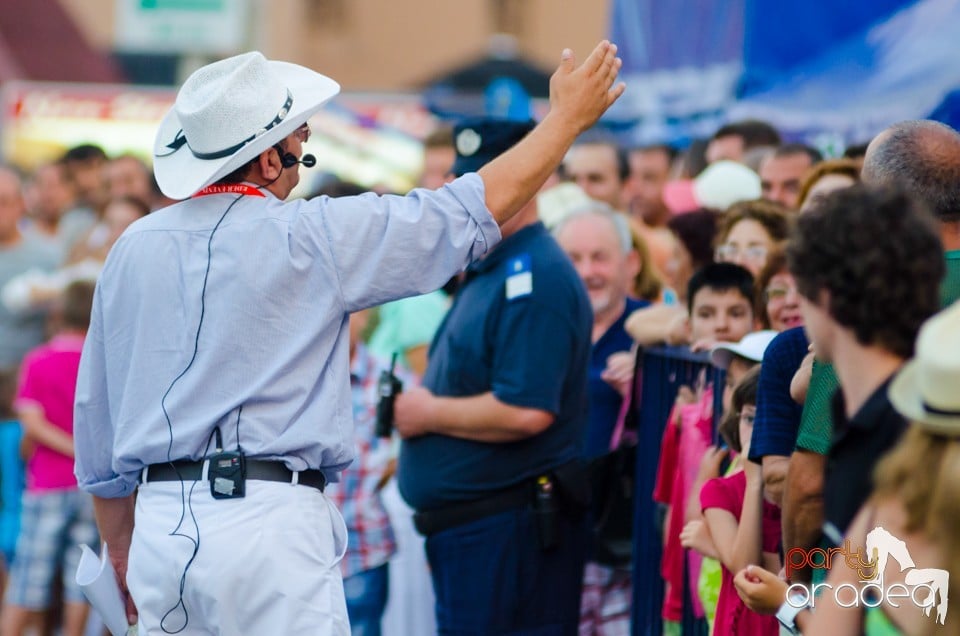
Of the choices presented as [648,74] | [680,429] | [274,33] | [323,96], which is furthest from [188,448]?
[274,33]

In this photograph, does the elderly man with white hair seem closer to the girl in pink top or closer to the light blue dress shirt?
the girl in pink top

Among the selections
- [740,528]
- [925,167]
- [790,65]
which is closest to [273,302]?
[740,528]

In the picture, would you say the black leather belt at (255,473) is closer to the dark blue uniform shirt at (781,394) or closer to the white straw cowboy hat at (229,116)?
the white straw cowboy hat at (229,116)

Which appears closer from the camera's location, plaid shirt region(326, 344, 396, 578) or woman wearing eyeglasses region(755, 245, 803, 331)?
woman wearing eyeglasses region(755, 245, 803, 331)

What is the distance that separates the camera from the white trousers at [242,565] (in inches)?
134

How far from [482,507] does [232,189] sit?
177 cm

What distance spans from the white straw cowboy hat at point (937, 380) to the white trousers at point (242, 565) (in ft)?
5.24

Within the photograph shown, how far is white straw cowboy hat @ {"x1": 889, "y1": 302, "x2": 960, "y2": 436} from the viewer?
2.27 m

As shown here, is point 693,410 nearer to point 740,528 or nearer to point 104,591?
point 740,528

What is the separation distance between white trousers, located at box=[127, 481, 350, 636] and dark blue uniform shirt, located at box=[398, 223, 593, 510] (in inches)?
58.6

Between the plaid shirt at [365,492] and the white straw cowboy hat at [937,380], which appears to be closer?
the white straw cowboy hat at [937,380]

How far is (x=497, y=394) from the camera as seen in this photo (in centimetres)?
492

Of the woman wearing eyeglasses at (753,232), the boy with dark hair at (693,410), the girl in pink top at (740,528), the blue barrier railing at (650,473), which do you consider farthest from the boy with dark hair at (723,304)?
the girl in pink top at (740,528)

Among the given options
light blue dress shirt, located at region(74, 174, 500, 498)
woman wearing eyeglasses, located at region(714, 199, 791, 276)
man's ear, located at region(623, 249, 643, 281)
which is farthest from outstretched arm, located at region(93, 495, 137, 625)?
man's ear, located at region(623, 249, 643, 281)
